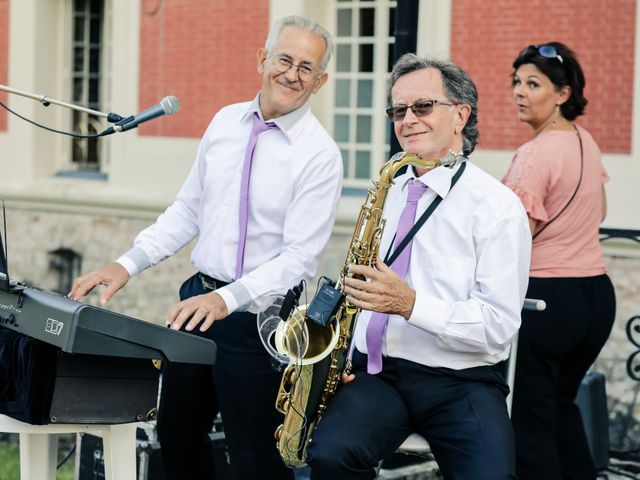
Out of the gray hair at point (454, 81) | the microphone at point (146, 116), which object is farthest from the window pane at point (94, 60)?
the microphone at point (146, 116)

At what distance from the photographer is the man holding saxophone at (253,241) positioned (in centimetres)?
417

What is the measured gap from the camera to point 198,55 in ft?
35.4

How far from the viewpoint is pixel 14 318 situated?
357 cm

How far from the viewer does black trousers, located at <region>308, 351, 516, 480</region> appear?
3645mm

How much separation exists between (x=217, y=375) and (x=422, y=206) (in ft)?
3.10

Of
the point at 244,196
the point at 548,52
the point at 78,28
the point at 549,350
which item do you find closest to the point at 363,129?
the point at 78,28

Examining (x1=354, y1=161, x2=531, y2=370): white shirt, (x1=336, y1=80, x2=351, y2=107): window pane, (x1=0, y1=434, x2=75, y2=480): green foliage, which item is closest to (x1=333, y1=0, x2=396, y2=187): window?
(x1=336, y1=80, x2=351, y2=107): window pane

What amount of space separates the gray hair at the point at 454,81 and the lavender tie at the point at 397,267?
254 millimetres

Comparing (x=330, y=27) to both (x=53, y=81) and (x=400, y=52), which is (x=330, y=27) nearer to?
(x=53, y=81)

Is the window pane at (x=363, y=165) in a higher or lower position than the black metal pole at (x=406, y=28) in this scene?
lower

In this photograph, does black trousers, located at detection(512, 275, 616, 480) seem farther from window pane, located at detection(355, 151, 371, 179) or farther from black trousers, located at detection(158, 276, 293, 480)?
window pane, located at detection(355, 151, 371, 179)

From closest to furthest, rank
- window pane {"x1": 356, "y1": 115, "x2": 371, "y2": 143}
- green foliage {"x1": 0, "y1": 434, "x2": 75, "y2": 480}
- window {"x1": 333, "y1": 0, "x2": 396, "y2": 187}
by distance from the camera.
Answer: green foliage {"x1": 0, "y1": 434, "x2": 75, "y2": 480} → window {"x1": 333, "y1": 0, "x2": 396, "y2": 187} → window pane {"x1": 356, "y1": 115, "x2": 371, "y2": 143}

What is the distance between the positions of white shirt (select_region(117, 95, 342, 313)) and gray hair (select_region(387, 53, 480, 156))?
404mm

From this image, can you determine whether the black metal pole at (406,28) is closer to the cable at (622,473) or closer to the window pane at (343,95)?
the cable at (622,473)
